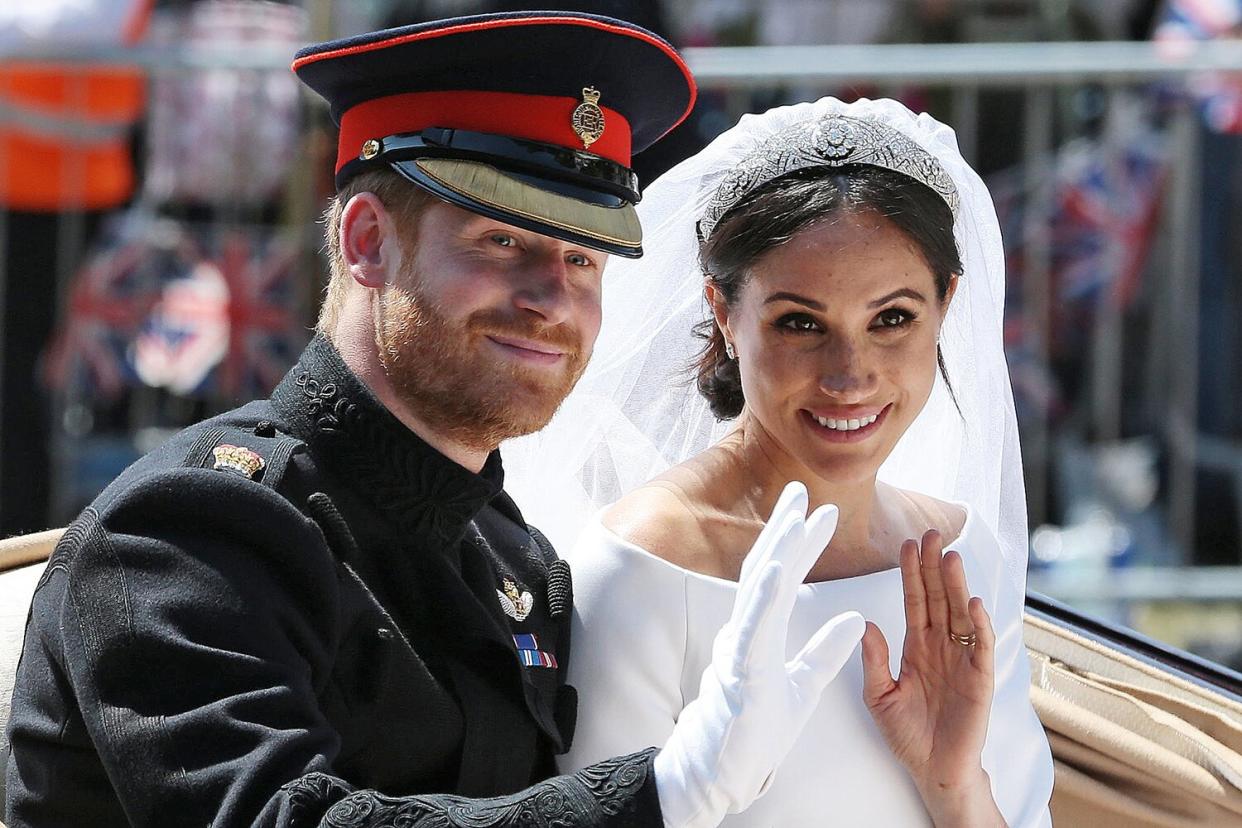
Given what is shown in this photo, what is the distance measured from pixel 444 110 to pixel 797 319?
538mm

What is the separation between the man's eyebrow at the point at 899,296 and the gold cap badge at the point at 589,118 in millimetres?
421

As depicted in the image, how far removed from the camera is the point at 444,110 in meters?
2.17

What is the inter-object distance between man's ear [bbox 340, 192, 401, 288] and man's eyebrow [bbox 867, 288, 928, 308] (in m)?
0.63

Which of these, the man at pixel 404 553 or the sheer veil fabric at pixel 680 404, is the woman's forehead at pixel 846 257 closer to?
the man at pixel 404 553

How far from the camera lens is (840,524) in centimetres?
245

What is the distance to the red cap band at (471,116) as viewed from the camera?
2.18 meters

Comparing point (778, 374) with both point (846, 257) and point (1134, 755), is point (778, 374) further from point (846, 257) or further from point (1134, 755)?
point (1134, 755)

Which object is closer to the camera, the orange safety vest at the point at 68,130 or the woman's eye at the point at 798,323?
the woman's eye at the point at 798,323

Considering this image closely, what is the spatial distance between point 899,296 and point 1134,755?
2.92ft

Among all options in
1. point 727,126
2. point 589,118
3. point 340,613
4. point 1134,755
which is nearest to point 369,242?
point 589,118

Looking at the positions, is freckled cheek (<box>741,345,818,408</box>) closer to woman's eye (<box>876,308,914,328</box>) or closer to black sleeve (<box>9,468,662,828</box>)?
woman's eye (<box>876,308,914,328</box>)

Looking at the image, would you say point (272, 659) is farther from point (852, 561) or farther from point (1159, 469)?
point (1159, 469)

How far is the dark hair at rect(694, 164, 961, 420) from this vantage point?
2309 mm

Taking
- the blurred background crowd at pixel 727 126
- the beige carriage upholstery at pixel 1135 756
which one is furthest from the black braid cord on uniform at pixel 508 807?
the blurred background crowd at pixel 727 126
